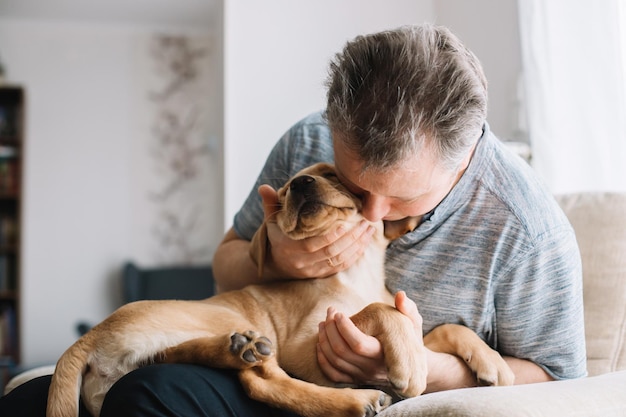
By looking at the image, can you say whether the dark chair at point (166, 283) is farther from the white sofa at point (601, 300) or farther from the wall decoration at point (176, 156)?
the white sofa at point (601, 300)

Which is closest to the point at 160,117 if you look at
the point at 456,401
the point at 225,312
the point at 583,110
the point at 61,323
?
the point at 61,323

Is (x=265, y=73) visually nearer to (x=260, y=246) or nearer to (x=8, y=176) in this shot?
(x=260, y=246)

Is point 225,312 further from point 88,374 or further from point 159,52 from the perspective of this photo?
point 159,52

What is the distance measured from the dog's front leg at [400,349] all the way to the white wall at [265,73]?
204 cm

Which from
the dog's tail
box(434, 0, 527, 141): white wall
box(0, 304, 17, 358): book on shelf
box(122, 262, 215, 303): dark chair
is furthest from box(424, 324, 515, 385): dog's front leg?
box(0, 304, 17, 358): book on shelf

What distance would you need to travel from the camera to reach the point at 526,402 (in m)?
Result: 0.95

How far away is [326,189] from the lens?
1.27 m

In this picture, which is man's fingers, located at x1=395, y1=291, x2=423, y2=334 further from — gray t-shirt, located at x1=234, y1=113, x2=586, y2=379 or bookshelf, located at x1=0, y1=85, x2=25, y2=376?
bookshelf, located at x1=0, y1=85, x2=25, y2=376

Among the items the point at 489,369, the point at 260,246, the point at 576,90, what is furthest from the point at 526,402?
the point at 576,90

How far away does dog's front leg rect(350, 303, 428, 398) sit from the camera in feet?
3.81

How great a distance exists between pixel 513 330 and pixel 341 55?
2.19 ft

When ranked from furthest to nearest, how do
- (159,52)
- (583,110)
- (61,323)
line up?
1. (159,52)
2. (61,323)
3. (583,110)

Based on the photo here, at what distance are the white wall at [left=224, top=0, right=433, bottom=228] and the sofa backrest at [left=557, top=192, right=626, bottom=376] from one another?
1.71m

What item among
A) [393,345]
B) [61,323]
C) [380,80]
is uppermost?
[380,80]
